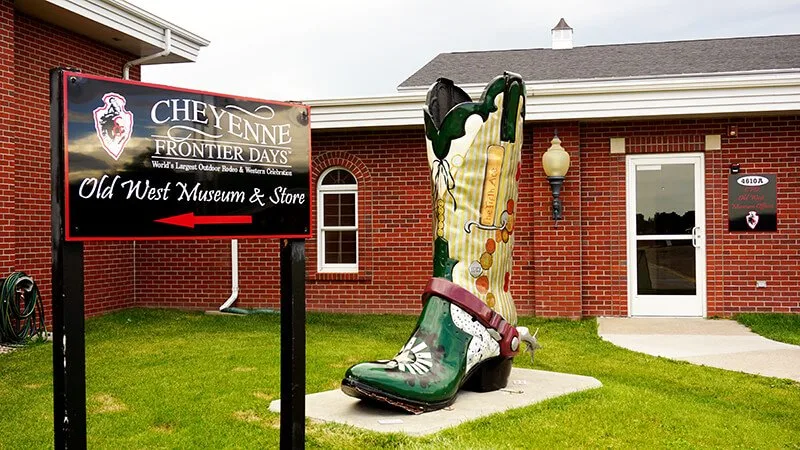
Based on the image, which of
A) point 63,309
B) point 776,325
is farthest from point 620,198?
point 63,309

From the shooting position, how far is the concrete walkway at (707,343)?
752 cm

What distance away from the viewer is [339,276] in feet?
38.9

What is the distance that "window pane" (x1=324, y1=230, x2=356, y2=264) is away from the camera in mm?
12016

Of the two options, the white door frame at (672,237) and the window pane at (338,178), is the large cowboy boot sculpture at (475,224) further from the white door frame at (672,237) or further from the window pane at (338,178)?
the window pane at (338,178)

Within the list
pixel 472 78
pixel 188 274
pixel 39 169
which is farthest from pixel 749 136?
pixel 39 169

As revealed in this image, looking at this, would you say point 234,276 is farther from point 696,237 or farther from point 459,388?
point 459,388

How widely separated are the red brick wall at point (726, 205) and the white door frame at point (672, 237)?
0.07 meters

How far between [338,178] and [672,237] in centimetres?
457

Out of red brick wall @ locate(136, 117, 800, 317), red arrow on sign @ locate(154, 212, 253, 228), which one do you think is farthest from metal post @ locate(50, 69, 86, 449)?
red brick wall @ locate(136, 117, 800, 317)

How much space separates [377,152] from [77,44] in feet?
13.6

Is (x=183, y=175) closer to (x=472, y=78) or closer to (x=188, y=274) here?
(x=188, y=274)

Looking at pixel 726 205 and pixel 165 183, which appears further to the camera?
pixel 726 205

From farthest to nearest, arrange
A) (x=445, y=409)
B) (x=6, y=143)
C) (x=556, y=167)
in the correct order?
1. (x=556, y=167)
2. (x=6, y=143)
3. (x=445, y=409)

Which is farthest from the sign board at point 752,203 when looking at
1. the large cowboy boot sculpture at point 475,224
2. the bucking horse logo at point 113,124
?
the bucking horse logo at point 113,124
